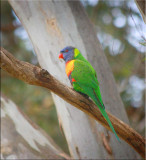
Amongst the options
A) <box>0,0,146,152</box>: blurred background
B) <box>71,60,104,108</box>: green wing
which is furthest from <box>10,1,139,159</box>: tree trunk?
<box>0,0,146,152</box>: blurred background

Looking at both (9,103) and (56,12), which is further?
(9,103)

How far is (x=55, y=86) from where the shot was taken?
1.78 metres

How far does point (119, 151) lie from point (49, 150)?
877mm

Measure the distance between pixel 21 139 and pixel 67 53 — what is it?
1.27 m

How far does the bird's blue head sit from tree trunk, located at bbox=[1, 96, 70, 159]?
3.55 feet

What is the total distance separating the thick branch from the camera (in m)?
1.60

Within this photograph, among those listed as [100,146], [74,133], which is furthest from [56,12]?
[100,146]

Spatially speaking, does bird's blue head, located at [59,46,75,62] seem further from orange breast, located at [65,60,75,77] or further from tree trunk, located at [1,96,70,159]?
tree trunk, located at [1,96,70,159]

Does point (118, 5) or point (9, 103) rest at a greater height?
point (118, 5)

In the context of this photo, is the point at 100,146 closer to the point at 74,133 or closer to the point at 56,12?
the point at 74,133

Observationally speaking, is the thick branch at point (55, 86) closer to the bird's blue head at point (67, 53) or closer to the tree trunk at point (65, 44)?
the tree trunk at point (65, 44)

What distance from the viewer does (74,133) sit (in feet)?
8.07

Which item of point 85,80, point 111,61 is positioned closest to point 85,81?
point 85,80

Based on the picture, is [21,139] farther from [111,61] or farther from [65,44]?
[111,61]
